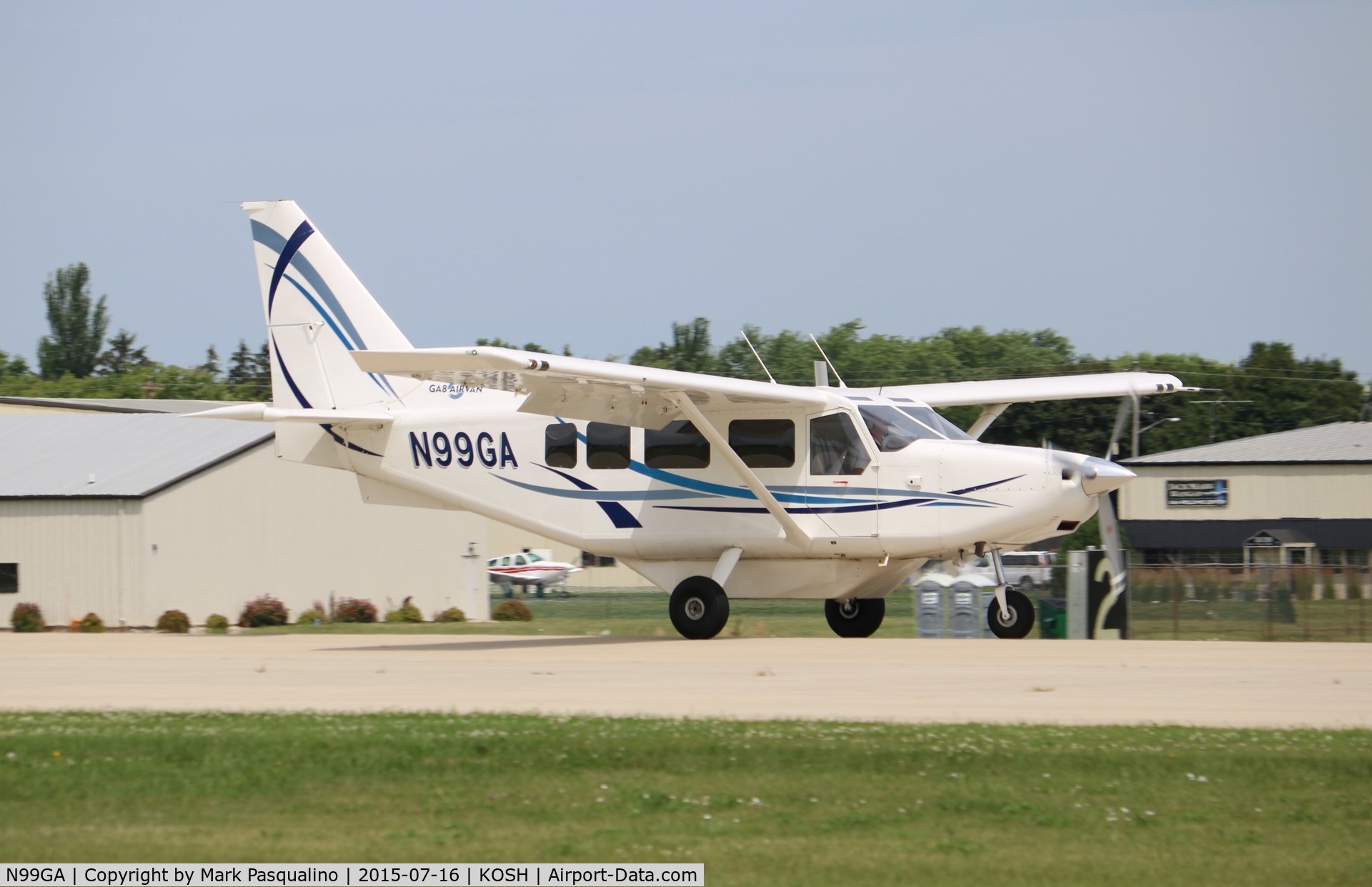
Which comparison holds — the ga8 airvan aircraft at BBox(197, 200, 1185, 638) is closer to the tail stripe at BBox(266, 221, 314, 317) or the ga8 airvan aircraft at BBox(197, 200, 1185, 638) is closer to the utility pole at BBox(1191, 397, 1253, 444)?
the tail stripe at BBox(266, 221, 314, 317)

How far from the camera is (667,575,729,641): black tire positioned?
752 inches

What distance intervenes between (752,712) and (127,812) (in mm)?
4654

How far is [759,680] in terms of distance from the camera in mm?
13688

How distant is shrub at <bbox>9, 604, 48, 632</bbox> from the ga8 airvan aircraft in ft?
40.1

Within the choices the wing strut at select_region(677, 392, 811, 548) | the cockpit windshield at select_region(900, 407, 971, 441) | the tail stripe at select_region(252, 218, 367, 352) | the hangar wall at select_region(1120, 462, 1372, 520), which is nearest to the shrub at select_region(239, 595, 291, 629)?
the tail stripe at select_region(252, 218, 367, 352)

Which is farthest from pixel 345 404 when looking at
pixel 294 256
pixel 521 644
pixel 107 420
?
pixel 107 420

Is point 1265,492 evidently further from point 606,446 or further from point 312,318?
point 312,318

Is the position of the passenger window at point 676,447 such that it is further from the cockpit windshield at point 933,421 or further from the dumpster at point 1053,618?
the dumpster at point 1053,618

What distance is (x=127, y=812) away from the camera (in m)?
8.15

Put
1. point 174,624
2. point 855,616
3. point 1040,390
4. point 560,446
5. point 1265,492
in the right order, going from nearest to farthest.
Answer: point 560,446 → point 1040,390 → point 855,616 → point 174,624 → point 1265,492

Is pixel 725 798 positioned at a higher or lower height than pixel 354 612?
higher

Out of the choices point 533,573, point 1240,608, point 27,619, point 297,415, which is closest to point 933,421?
point 1240,608

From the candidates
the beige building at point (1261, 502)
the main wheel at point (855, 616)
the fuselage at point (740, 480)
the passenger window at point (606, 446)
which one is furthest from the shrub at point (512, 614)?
the beige building at point (1261, 502)

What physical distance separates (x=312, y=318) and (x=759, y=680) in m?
10.6
